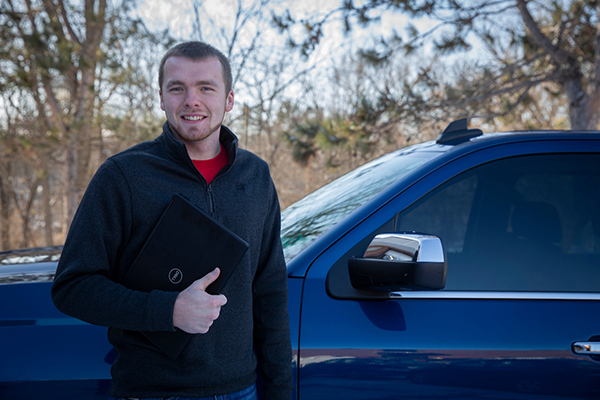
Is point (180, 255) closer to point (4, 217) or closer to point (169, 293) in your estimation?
point (169, 293)

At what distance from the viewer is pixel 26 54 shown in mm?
7984

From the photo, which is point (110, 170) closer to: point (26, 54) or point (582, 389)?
point (582, 389)

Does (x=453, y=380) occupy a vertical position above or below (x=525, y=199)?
below

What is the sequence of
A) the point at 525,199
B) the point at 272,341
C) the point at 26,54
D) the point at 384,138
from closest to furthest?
the point at 272,341
the point at 525,199
the point at 384,138
the point at 26,54

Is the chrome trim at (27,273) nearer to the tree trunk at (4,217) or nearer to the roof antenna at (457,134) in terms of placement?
the roof antenna at (457,134)

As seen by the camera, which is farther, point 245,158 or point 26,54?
point 26,54

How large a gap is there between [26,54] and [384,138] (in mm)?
5915

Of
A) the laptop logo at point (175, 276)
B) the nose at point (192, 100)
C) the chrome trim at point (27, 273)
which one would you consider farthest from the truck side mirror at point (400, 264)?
the chrome trim at point (27, 273)

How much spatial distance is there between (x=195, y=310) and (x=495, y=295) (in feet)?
3.52

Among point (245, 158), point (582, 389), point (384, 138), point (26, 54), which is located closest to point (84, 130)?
point (26, 54)

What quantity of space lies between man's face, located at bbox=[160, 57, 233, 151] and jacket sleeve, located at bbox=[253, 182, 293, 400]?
315 mm

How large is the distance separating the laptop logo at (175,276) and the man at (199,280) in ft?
0.26

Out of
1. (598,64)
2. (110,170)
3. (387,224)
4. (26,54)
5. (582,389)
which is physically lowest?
(582,389)

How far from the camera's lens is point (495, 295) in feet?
5.74
